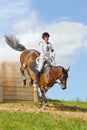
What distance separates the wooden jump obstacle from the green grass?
981 cm

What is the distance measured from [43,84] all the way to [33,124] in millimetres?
6148

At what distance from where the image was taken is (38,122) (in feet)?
54.7

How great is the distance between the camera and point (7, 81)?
2864cm

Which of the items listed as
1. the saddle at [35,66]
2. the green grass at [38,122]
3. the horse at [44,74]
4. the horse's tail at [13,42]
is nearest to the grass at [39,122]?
the green grass at [38,122]

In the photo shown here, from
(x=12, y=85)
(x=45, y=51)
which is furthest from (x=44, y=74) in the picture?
(x=12, y=85)

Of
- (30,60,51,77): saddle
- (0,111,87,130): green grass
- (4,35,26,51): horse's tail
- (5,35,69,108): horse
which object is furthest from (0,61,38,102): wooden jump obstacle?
(0,111,87,130): green grass

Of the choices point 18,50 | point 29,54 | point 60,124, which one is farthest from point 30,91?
point 60,124

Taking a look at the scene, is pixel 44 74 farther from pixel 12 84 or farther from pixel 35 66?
pixel 12 84

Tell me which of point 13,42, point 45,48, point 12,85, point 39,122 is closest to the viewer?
point 39,122

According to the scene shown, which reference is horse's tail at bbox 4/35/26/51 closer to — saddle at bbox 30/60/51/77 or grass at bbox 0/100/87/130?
saddle at bbox 30/60/51/77

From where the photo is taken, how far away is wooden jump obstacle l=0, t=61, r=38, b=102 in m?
28.4

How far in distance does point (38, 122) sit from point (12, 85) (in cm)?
1211

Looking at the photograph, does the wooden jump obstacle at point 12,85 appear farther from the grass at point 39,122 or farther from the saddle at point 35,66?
the grass at point 39,122

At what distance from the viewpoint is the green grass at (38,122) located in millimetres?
15844
